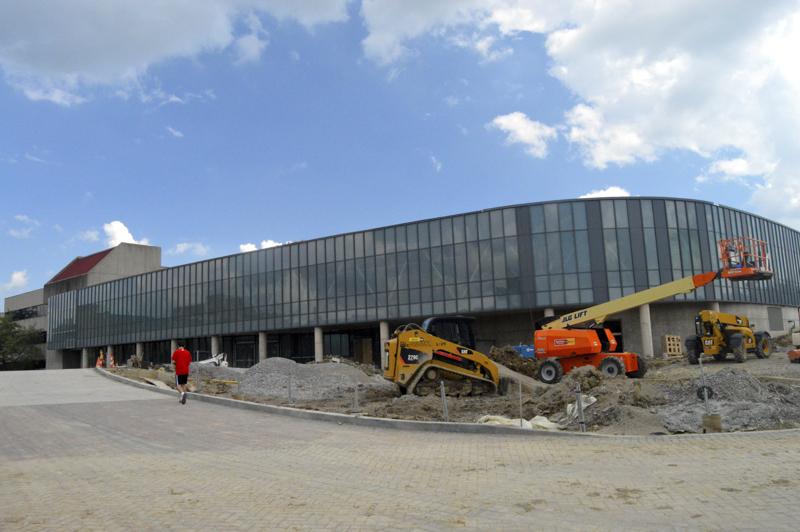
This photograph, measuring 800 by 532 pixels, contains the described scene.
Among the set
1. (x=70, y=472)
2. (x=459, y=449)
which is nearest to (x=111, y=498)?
(x=70, y=472)

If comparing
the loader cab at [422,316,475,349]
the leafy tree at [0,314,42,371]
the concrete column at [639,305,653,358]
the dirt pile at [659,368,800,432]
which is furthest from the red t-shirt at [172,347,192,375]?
the leafy tree at [0,314,42,371]

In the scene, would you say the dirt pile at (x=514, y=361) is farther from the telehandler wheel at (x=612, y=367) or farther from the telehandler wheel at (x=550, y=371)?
the telehandler wheel at (x=612, y=367)

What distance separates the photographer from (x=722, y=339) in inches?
1096

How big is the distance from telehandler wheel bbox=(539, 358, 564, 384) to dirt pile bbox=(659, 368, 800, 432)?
278 inches

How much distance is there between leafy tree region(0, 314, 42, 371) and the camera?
87750 millimetres

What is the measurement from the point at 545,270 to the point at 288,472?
35290 millimetres

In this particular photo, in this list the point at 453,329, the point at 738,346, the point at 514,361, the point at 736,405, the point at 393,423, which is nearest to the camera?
the point at 736,405

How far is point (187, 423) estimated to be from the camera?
1384 centimetres

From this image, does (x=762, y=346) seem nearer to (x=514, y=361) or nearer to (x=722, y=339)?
(x=722, y=339)

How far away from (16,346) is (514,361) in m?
86.6

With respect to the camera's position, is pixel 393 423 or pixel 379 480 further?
pixel 393 423

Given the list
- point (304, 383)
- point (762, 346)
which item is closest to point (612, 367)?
point (304, 383)

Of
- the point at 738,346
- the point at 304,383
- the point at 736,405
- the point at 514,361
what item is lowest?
the point at 736,405

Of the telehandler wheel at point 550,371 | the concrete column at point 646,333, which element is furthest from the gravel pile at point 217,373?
the concrete column at point 646,333
